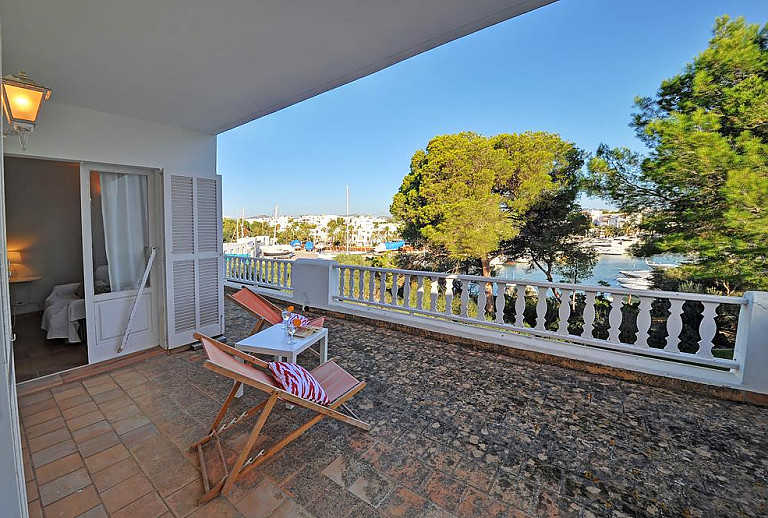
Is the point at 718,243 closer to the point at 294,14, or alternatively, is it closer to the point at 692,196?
the point at 692,196

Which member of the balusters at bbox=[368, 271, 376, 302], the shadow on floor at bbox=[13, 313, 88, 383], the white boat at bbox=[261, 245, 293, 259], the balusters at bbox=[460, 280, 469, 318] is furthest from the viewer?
the white boat at bbox=[261, 245, 293, 259]

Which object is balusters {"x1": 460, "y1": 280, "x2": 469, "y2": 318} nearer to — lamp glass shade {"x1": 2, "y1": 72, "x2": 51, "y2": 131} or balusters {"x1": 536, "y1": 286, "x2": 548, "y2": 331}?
balusters {"x1": 536, "y1": 286, "x2": 548, "y2": 331}

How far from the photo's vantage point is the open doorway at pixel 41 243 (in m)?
4.64

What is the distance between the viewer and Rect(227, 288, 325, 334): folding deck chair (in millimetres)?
3506

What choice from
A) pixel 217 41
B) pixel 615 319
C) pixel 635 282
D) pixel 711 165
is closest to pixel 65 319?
pixel 217 41

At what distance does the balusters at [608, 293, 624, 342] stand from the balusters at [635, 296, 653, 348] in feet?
0.58

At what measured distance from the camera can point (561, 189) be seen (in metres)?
11.9

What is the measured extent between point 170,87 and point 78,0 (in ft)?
3.75

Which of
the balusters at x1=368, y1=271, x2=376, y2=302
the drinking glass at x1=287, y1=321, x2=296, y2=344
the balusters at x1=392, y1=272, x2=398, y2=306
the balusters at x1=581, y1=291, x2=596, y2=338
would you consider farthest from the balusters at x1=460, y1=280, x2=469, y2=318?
the drinking glass at x1=287, y1=321, x2=296, y2=344

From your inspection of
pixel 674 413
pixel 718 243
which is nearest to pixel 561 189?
pixel 718 243

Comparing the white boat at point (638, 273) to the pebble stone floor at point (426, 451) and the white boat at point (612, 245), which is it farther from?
the pebble stone floor at point (426, 451)

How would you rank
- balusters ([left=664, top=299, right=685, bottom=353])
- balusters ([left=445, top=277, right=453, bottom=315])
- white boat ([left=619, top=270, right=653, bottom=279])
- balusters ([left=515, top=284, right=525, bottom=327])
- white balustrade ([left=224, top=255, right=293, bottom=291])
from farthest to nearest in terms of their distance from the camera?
white boat ([left=619, top=270, right=653, bottom=279]), white balustrade ([left=224, top=255, right=293, bottom=291]), balusters ([left=445, top=277, right=453, bottom=315]), balusters ([left=515, top=284, right=525, bottom=327]), balusters ([left=664, top=299, right=685, bottom=353])

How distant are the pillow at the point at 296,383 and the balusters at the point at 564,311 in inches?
112

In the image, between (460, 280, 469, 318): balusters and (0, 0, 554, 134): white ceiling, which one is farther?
(460, 280, 469, 318): balusters
